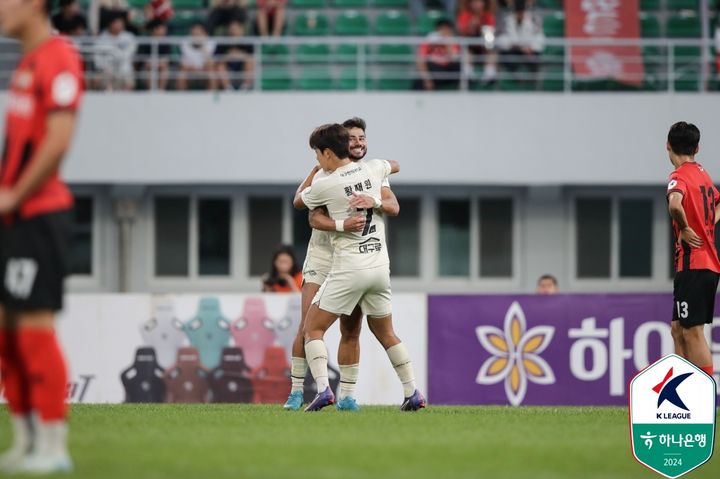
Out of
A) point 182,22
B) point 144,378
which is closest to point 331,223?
point 144,378

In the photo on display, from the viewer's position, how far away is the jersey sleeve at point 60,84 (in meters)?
6.56

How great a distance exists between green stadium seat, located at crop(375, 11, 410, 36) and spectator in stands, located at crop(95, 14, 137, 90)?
3.97 meters

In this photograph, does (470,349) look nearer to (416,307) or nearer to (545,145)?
(416,307)

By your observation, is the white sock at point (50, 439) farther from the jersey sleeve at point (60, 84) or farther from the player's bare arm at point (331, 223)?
the player's bare arm at point (331, 223)

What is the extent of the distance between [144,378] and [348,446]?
9092 millimetres

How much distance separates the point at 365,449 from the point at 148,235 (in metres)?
16.5

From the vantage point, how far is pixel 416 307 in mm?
16703

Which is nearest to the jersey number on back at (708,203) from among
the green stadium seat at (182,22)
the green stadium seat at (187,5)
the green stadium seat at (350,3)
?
the green stadium seat at (182,22)

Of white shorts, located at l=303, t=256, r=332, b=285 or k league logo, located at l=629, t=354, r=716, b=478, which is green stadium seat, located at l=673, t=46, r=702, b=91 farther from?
k league logo, located at l=629, t=354, r=716, b=478

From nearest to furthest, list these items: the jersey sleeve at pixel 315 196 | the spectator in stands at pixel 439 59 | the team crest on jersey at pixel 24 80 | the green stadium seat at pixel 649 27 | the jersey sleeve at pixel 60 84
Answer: the jersey sleeve at pixel 60 84 < the team crest on jersey at pixel 24 80 < the jersey sleeve at pixel 315 196 < the spectator in stands at pixel 439 59 < the green stadium seat at pixel 649 27

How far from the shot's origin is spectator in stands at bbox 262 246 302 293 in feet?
56.6

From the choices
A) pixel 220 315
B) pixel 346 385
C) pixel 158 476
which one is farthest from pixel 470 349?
pixel 158 476

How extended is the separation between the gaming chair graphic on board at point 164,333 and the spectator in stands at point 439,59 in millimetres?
6922

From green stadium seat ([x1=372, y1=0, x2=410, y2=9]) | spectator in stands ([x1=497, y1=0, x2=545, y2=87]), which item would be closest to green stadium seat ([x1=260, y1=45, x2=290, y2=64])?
green stadium seat ([x1=372, y1=0, x2=410, y2=9])
